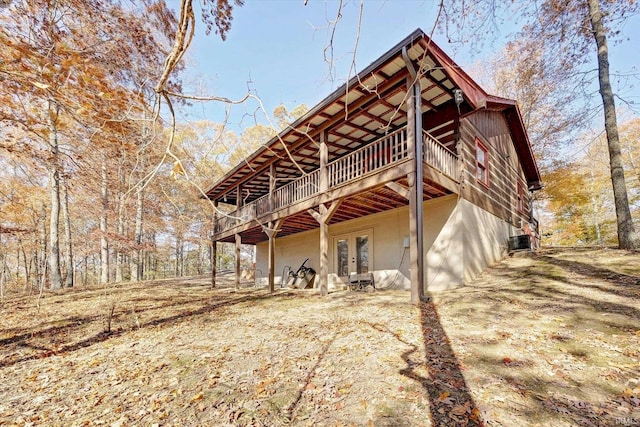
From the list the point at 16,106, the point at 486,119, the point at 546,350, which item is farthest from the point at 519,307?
the point at 16,106

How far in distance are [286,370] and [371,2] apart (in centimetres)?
388

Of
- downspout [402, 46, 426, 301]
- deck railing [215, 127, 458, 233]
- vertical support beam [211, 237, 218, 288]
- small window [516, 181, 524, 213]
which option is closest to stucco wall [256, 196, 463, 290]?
deck railing [215, 127, 458, 233]

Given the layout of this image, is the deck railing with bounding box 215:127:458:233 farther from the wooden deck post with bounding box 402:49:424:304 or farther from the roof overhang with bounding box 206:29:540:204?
the roof overhang with bounding box 206:29:540:204

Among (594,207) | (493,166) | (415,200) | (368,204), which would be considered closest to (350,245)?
(368,204)

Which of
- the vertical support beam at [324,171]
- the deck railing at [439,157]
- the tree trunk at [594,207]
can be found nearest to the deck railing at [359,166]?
the deck railing at [439,157]

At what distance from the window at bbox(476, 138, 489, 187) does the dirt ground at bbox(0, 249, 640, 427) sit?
4.08 metres

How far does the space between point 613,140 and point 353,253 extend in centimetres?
864

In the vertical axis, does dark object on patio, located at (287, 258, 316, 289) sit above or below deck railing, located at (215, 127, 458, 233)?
below

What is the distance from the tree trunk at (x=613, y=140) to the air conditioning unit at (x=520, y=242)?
2346mm

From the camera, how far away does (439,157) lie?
7746 mm

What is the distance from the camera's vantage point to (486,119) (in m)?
10.7

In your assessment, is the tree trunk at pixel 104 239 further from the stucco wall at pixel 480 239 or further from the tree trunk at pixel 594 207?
the tree trunk at pixel 594 207

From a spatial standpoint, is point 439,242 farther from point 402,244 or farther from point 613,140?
point 613,140

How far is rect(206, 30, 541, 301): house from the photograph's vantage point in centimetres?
684
